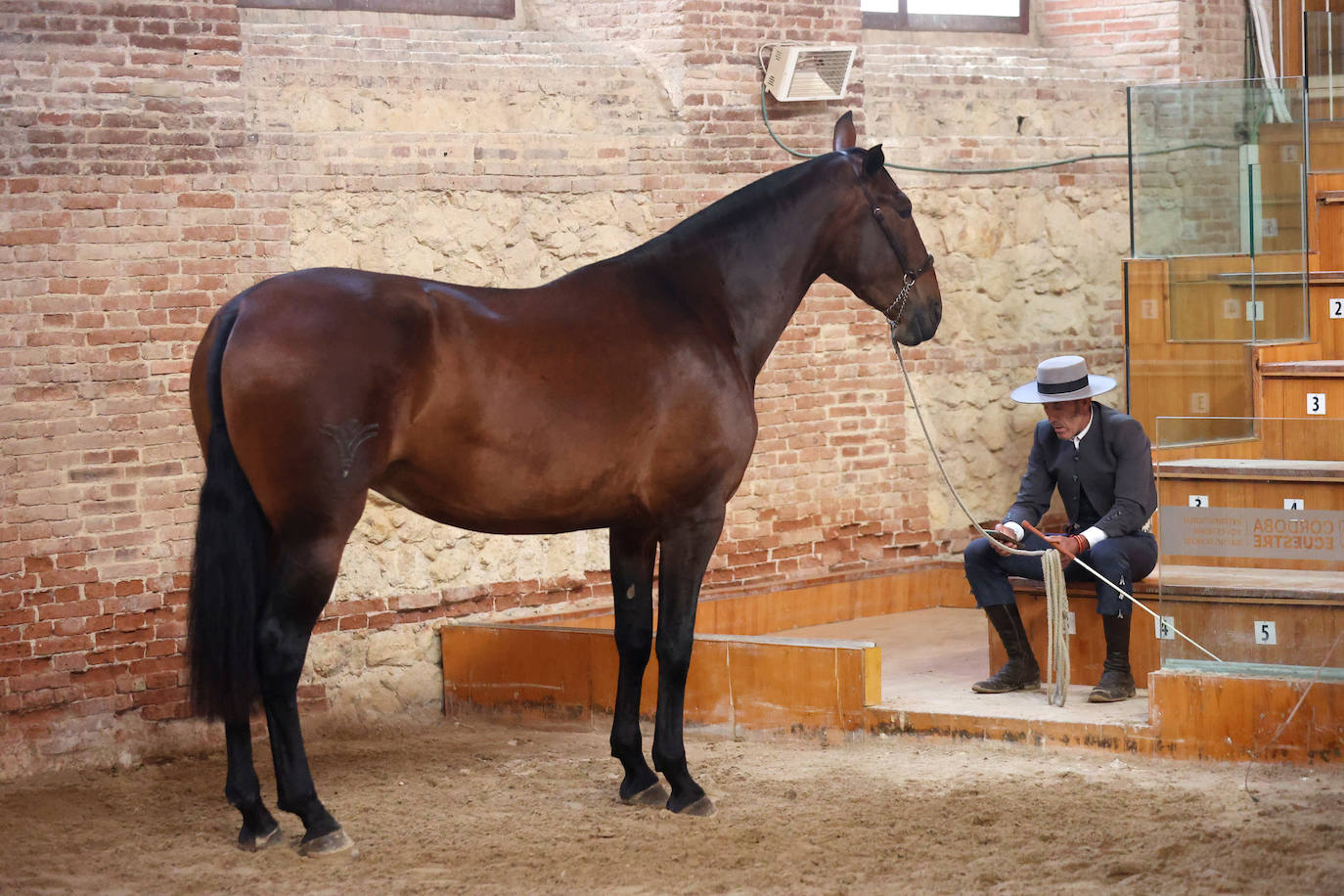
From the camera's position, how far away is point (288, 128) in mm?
6906

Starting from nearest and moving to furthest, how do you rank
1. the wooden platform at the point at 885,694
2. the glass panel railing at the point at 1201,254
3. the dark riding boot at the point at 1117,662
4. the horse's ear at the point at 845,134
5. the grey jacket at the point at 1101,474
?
the wooden platform at the point at 885,694 → the horse's ear at the point at 845,134 → the dark riding boot at the point at 1117,662 → the grey jacket at the point at 1101,474 → the glass panel railing at the point at 1201,254

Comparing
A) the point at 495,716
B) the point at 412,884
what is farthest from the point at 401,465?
the point at 495,716

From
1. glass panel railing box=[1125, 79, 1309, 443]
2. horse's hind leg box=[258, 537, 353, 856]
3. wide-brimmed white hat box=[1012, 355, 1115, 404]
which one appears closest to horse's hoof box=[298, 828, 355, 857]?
horse's hind leg box=[258, 537, 353, 856]

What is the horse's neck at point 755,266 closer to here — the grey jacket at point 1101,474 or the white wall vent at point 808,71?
the grey jacket at point 1101,474

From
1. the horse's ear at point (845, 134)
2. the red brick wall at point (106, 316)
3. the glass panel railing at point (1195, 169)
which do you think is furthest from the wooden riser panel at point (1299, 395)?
the red brick wall at point (106, 316)

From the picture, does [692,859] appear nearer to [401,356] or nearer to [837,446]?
[401,356]

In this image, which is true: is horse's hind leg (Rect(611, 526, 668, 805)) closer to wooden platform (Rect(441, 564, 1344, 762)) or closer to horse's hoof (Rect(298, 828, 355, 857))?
wooden platform (Rect(441, 564, 1344, 762))

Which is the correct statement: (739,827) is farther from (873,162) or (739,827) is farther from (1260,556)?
(873,162)

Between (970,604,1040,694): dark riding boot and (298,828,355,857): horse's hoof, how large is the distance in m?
2.84

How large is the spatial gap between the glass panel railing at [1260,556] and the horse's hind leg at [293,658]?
2987mm

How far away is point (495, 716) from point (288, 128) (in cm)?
269

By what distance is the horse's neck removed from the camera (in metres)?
5.49

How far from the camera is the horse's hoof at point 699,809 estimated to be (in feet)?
17.5

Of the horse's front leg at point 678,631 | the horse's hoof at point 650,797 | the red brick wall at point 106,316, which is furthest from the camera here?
the red brick wall at point 106,316
